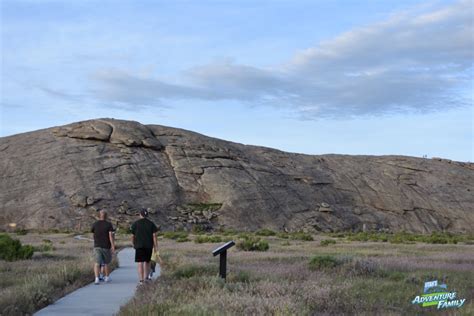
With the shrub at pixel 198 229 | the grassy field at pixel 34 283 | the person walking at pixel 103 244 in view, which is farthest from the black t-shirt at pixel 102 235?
the shrub at pixel 198 229

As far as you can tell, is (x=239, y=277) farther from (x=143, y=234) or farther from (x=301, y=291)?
(x=301, y=291)

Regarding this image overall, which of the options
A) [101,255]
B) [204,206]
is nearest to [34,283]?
[101,255]

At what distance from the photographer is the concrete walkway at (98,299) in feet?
35.9

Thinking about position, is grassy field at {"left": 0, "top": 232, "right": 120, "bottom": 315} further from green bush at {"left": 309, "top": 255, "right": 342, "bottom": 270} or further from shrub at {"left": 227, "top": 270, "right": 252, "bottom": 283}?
green bush at {"left": 309, "top": 255, "right": 342, "bottom": 270}

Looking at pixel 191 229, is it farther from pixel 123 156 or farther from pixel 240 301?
pixel 240 301

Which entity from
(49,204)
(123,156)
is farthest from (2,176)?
(123,156)

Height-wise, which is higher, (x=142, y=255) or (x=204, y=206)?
(x=204, y=206)

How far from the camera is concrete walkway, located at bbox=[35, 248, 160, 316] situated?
10.9 metres

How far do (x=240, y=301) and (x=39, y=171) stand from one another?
61.8 m

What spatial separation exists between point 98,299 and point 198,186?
58.1 meters

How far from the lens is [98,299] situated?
12523mm

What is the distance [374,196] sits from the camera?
80812 millimetres

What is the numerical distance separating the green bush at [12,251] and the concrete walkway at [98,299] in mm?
5362

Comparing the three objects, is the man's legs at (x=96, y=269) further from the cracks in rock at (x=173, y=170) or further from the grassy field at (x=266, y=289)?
the cracks in rock at (x=173, y=170)
